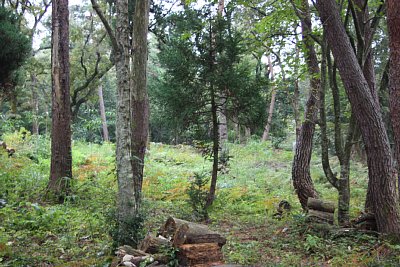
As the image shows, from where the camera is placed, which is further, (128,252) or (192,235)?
(128,252)

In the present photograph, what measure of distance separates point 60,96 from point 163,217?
4048mm

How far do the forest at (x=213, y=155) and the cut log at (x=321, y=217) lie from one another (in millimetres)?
23

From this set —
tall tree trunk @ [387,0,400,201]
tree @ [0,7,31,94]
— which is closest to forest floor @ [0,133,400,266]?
tall tree trunk @ [387,0,400,201]

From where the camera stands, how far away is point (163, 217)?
8305mm

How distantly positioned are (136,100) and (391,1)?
195 inches

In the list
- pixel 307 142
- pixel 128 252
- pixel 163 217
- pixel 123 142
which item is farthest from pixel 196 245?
pixel 307 142

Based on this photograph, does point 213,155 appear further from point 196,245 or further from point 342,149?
point 196,245

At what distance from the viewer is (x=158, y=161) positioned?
682 inches

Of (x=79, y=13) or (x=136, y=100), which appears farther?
(x=79, y=13)

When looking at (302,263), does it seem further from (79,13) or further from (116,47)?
(79,13)

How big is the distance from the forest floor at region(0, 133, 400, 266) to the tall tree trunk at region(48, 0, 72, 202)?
55 centimetres

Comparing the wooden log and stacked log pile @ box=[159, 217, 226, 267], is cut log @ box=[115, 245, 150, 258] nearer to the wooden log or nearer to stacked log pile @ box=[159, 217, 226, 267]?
stacked log pile @ box=[159, 217, 226, 267]

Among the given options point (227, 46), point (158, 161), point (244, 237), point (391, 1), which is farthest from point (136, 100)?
point (158, 161)

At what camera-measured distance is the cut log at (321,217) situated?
6801 millimetres
